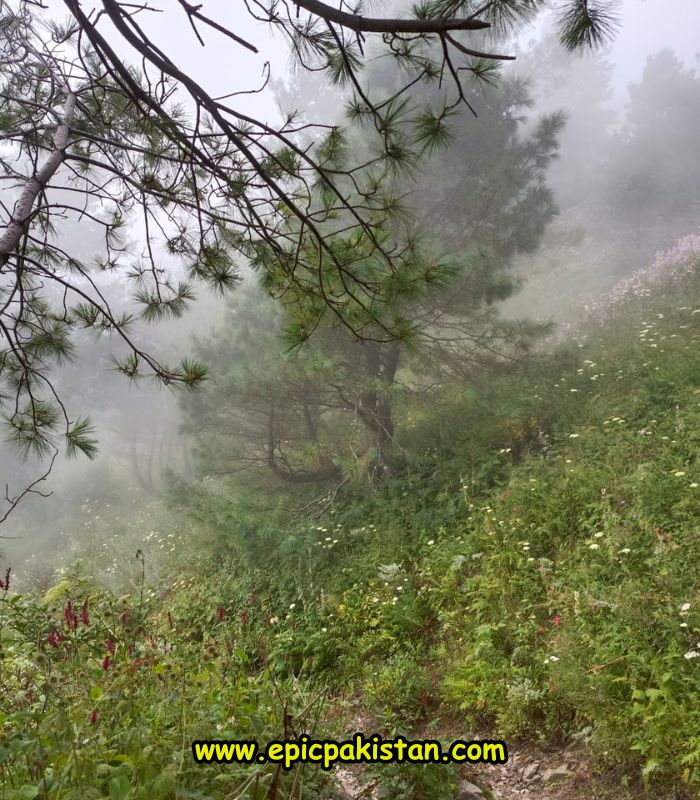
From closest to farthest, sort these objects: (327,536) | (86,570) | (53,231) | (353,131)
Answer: (53,231) < (327,536) < (353,131) < (86,570)

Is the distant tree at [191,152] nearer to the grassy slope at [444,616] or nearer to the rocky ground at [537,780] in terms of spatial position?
the grassy slope at [444,616]

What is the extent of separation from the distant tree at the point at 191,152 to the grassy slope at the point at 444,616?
3.58 feet

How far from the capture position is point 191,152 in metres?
2.45

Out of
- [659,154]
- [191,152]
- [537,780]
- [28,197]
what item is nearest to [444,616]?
[537,780]

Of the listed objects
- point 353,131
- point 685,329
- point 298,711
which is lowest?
point 298,711

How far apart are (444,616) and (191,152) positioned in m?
3.74

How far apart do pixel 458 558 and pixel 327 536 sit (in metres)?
1.93

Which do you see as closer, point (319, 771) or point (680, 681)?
point (319, 771)

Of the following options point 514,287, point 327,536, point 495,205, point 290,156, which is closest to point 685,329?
point 514,287

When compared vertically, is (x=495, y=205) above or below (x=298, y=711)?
above

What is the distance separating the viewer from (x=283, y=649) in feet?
14.5

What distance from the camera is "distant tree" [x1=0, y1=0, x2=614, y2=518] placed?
6.09ft

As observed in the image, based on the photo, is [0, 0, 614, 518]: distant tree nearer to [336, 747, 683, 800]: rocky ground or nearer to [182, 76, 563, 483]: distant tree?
[336, 747, 683, 800]: rocky ground

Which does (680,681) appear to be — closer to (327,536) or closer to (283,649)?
(283,649)
